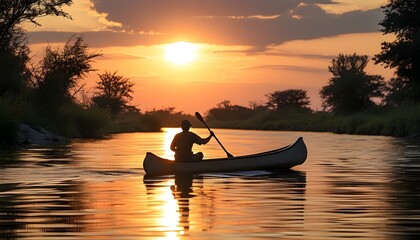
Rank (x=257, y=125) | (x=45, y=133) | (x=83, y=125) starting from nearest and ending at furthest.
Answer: (x=45, y=133)
(x=83, y=125)
(x=257, y=125)

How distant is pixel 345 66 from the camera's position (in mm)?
98250

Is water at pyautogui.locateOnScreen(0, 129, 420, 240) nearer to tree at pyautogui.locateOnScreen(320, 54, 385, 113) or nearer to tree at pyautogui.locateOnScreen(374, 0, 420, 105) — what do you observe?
tree at pyautogui.locateOnScreen(374, 0, 420, 105)

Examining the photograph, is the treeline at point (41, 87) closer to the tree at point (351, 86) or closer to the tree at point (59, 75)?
the tree at point (59, 75)

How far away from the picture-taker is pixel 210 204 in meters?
16.2

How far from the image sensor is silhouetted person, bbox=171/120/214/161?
24.4m

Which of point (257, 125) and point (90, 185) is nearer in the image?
point (90, 185)

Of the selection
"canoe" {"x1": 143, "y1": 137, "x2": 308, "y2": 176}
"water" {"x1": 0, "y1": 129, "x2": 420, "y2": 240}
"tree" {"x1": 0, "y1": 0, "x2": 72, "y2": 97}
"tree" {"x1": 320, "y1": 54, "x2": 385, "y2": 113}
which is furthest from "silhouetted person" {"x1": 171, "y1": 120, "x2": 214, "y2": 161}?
"tree" {"x1": 320, "y1": 54, "x2": 385, "y2": 113}

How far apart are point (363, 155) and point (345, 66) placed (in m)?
61.1

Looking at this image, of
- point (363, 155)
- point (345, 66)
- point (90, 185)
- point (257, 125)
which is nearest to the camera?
point (90, 185)

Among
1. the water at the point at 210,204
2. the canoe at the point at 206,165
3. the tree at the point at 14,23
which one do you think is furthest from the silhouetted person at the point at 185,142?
the tree at the point at 14,23

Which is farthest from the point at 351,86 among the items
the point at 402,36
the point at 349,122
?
the point at 402,36

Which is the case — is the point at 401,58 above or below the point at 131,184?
Answer: above

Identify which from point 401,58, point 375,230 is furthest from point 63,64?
point 375,230

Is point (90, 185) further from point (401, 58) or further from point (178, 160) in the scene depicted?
point (401, 58)
